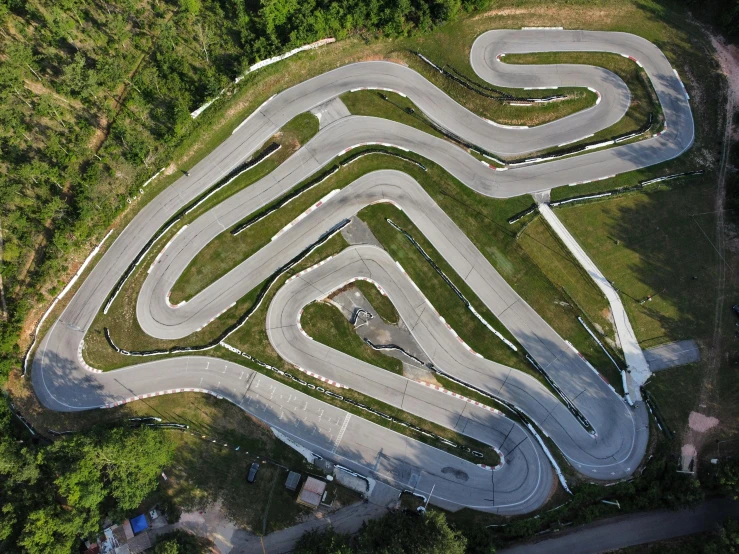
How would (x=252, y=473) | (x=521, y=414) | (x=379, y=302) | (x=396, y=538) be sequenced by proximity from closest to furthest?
1. (x=396, y=538)
2. (x=252, y=473)
3. (x=521, y=414)
4. (x=379, y=302)

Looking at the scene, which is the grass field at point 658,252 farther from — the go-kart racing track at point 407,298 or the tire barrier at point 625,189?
the go-kart racing track at point 407,298

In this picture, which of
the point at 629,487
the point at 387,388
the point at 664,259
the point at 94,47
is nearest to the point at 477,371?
the point at 387,388

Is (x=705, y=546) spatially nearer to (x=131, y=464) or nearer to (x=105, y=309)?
(x=131, y=464)

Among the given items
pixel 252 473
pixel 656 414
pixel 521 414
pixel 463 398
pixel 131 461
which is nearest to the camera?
pixel 131 461

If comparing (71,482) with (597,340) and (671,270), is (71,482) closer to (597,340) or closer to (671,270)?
(597,340)

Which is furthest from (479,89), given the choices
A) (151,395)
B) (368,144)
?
(151,395)
